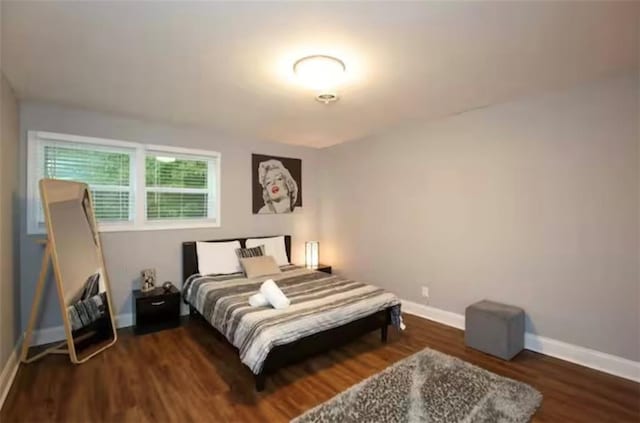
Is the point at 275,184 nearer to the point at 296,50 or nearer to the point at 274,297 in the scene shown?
the point at 274,297

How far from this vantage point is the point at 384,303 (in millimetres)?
3098

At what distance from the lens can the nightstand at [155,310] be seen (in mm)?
3402

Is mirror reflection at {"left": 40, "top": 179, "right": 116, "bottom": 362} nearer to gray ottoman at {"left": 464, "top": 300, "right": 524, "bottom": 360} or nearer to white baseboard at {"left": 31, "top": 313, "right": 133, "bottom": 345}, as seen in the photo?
white baseboard at {"left": 31, "top": 313, "right": 133, "bottom": 345}

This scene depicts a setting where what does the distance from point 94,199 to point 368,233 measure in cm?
347

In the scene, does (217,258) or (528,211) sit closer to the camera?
(528,211)

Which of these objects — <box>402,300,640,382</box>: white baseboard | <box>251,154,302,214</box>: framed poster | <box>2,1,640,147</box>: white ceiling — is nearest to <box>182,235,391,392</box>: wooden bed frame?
<box>402,300,640,382</box>: white baseboard

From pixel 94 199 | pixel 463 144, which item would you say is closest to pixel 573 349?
pixel 463 144

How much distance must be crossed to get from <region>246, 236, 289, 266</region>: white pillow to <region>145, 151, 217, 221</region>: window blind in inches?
26.0

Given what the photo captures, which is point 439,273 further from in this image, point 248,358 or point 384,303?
point 248,358

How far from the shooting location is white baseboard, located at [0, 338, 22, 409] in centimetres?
223

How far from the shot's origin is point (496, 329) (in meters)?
2.85

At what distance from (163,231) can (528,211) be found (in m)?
4.06

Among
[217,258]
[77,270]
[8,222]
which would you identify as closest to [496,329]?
[217,258]

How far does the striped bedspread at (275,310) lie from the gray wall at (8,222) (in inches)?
57.8
